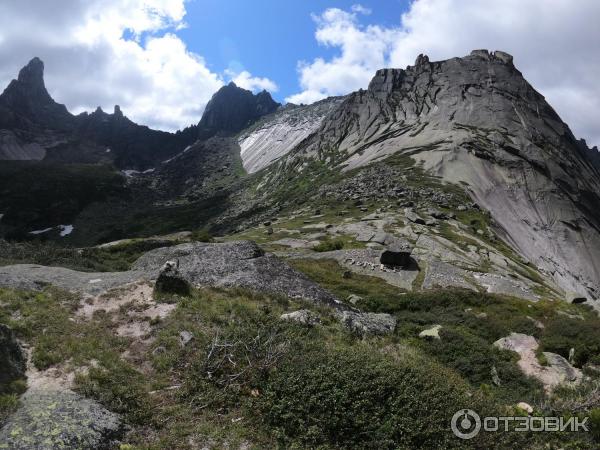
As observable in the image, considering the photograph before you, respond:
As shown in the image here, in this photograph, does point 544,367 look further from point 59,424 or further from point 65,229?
point 65,229

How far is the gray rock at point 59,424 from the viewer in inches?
411

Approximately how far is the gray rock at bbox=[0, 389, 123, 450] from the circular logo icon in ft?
31.1

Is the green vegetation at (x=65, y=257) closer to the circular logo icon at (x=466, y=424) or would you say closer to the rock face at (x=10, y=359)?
the rock face at (x=10, y=359)

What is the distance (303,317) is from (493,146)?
104 m

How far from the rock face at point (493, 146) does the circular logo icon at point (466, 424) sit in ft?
175

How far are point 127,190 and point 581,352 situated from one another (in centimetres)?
20140

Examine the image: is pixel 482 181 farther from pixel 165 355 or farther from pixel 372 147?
pixel 165 355

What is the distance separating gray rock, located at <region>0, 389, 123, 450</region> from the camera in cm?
1044

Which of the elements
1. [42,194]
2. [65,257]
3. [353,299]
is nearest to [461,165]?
[353,299]

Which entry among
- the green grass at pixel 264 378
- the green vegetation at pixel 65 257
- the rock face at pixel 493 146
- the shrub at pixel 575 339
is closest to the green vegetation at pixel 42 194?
the rock face at pixel 493 146

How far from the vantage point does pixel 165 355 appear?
15.9 m

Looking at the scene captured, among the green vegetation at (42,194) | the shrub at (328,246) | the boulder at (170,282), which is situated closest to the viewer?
the boulder at (170,282)

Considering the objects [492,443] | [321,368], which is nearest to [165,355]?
[321,368]

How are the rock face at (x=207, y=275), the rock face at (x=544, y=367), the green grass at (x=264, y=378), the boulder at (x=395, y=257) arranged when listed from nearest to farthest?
the green grass at (x=264, y=378), the rock face at (x=544, y=367), the rock face at (x=207, y=275), the boulder at (x=395, y=257)
